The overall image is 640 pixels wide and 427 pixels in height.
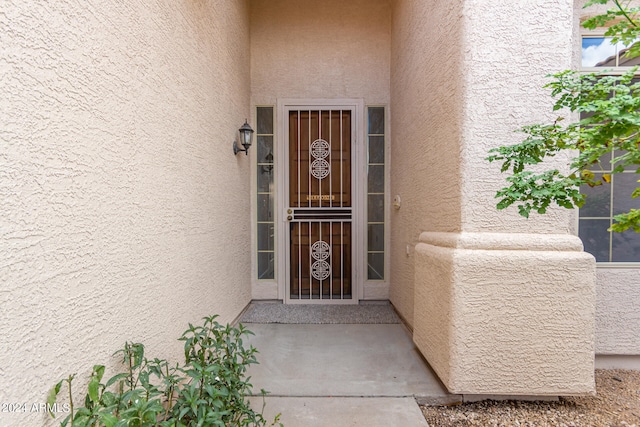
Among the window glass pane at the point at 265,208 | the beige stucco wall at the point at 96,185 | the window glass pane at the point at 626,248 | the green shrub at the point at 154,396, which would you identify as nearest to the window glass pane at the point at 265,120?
the window glass pane at the point at 265,208

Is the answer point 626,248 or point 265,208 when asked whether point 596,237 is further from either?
point 265,208

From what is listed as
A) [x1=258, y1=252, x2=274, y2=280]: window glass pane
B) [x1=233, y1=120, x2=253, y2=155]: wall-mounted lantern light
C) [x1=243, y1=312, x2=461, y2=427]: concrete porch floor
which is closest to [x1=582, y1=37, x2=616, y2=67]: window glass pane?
[x1=243, y1=312, x2=461, y2=427]: concrete porch floor

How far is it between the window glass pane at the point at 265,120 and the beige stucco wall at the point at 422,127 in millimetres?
1626

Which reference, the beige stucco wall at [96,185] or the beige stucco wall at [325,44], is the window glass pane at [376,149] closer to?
the beige stucco wall at [325,44]

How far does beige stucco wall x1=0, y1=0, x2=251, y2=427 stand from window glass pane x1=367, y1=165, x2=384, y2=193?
231 centimetres

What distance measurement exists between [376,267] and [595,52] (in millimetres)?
3014

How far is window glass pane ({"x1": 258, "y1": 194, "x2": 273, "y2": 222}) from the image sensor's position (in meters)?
3.91

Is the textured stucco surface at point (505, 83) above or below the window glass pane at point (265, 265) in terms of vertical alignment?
above

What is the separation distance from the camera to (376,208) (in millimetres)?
3912

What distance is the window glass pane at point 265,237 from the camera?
3.92m

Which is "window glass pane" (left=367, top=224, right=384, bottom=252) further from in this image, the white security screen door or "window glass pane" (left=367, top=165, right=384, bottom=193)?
"window glass pane" (left=367, top=165, right=384, bottom=193)

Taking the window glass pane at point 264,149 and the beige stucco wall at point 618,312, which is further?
the window glass pane at point 264,149

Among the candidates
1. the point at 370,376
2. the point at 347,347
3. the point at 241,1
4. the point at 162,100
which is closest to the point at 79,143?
the point at 162,100

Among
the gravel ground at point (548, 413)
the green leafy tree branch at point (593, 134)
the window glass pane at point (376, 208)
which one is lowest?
the gravel ground at point (548, 413)
